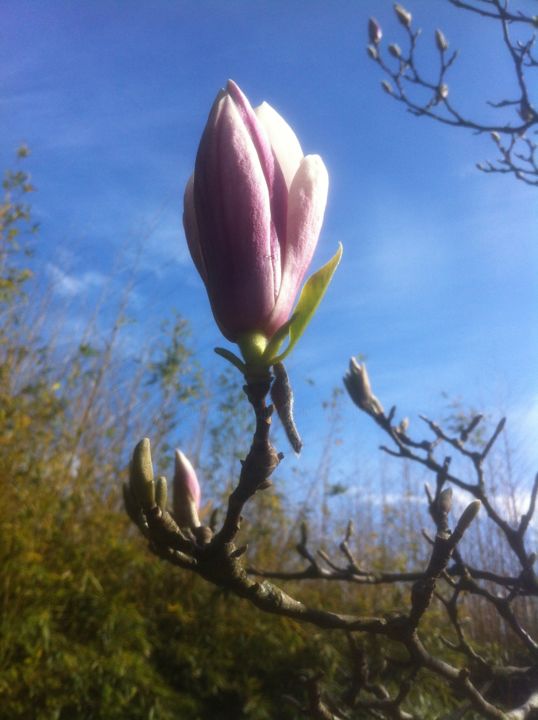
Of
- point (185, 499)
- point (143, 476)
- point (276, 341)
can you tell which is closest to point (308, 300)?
point (276, 341)

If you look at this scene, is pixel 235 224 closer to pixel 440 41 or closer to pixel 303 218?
pixel 303 218

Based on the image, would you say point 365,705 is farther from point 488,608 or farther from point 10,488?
point 488,608

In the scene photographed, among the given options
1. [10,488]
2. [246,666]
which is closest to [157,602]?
[246,666]

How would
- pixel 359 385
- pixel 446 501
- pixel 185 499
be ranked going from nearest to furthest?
pixel 446 501 < pixel 185 499 < pixel 359 385

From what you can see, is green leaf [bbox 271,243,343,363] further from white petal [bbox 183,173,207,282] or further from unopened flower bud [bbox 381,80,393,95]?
unopened flower bud [bbox 381,80,393,95]

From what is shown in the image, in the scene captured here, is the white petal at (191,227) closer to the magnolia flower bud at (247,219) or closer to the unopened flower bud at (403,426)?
the magnolia flower bud at (247,219)

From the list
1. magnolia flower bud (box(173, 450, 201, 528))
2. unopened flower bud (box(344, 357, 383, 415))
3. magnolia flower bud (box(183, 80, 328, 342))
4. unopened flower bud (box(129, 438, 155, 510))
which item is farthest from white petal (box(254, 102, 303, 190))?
unopened flower bud (box(344, 357, 383, 415))
